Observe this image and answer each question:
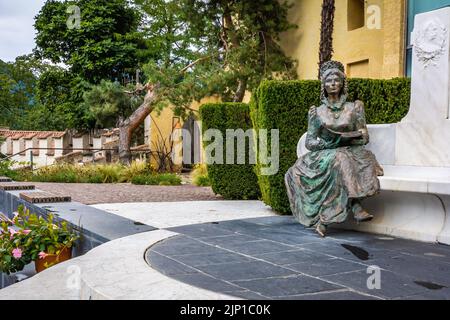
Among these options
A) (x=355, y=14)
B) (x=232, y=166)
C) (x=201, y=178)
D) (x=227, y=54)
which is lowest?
(x=201, y=178)

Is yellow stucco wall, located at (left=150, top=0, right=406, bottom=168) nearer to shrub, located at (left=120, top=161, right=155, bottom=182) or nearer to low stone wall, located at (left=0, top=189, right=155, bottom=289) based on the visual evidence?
shrub, located at (left=120, top=161, right=155, bottom=182)

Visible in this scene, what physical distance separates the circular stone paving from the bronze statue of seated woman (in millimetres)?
294

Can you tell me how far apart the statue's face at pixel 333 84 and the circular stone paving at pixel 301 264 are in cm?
158

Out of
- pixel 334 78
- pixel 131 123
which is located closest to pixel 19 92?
pixel 131 123

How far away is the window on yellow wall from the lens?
42.1 ft

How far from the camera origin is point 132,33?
953 inches

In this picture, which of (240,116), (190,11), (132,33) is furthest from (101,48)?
(240,116)

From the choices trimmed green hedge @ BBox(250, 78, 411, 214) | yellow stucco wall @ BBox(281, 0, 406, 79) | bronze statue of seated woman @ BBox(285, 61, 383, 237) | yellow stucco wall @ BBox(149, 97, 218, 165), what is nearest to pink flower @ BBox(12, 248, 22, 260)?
bronze statue of seated woman @ BBox(285, 61, 383, 237)

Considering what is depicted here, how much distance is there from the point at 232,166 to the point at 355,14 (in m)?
6.45

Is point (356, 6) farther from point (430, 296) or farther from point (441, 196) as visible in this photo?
point (430, 296)

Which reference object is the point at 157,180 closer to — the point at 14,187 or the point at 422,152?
the point at 14,187

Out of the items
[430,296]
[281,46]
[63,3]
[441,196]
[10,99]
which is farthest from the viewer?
[10,99]

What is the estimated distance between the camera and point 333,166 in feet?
16.8
